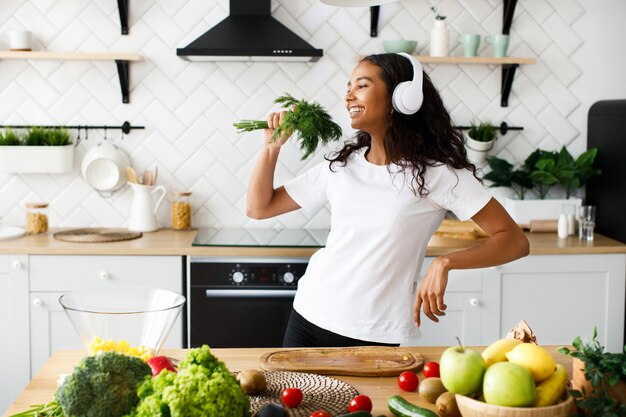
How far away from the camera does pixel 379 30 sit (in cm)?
424

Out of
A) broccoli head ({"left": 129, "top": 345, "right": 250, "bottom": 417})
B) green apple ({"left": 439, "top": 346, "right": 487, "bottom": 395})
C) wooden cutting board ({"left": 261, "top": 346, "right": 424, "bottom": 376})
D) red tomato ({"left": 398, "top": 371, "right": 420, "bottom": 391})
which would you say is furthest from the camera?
wooden cutting board ({"left": 261, "top": 346, "right": 424, "bottom": 376})

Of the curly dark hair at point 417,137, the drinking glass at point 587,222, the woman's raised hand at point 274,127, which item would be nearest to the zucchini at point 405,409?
the curly dark hair at point 417,137

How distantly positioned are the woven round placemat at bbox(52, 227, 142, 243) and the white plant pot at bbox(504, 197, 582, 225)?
1.81m

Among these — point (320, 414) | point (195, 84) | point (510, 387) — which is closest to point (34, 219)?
point (195, 84)

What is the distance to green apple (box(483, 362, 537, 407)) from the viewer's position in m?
1.51

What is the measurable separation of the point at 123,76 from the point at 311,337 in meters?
2.08

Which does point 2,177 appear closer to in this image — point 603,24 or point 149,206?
point 149,206

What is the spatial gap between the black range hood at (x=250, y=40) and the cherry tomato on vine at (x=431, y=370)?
2.11m

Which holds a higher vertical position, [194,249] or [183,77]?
[183,77]

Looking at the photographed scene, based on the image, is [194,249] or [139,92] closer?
[194,249]

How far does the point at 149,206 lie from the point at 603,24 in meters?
2.47

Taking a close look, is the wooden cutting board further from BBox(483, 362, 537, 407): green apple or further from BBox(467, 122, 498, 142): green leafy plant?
BBox(467, 122, 498, 142): green leafy plant

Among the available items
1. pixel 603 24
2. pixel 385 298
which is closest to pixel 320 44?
pixel 603 24

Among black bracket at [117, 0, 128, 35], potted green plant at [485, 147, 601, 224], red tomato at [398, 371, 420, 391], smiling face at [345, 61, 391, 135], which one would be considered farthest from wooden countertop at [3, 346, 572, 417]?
black bracket at [117, 0, 128, 35]
